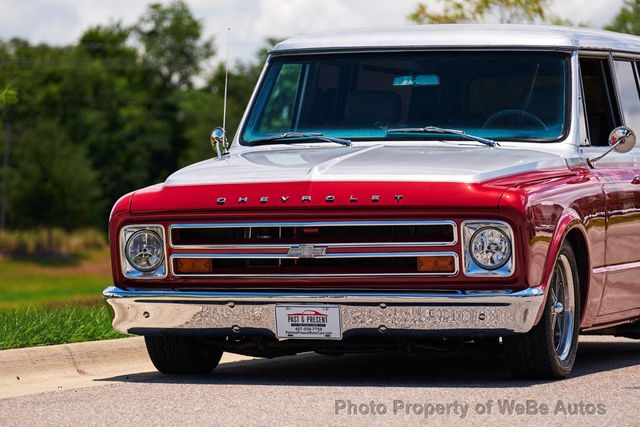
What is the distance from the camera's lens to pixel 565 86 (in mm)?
10109

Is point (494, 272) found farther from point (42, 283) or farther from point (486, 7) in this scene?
point (42, 283)

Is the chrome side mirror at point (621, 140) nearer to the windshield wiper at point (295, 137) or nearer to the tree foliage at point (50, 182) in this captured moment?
the windshield wiper at point (295, 137)

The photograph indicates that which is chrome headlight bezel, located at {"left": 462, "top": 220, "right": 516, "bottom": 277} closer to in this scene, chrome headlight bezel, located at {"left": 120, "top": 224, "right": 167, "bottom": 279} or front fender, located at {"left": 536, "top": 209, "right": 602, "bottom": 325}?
front fender, located at {"left": 536, "top": 209, "right": 602, "bottom": 325}

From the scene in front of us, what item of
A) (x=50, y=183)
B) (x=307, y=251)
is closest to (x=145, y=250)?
(x=307, y=251)

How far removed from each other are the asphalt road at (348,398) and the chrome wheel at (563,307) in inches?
8.5

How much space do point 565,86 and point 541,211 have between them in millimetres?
1525

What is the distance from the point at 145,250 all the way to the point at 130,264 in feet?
0.44

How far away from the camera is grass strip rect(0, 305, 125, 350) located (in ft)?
34.5

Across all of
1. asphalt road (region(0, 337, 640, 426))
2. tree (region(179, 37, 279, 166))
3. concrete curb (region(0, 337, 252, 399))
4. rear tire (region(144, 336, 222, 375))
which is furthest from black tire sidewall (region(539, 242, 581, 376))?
tree (region(179, 37, 279, 166))

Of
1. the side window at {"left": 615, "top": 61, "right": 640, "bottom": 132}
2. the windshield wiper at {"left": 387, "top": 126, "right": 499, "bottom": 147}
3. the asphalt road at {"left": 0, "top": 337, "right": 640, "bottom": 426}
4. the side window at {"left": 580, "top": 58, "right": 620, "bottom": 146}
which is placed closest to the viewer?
the asphalt road at {"left": 0, "top": 337, "right": 640, "bottom": 426}

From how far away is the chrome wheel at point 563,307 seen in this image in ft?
30.2

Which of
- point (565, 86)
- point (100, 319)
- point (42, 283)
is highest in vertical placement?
point (565, 86)

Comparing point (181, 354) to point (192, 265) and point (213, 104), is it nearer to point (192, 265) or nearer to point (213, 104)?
point (192, 265)

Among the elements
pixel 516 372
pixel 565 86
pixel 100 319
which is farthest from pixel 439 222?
pixel 100 319
